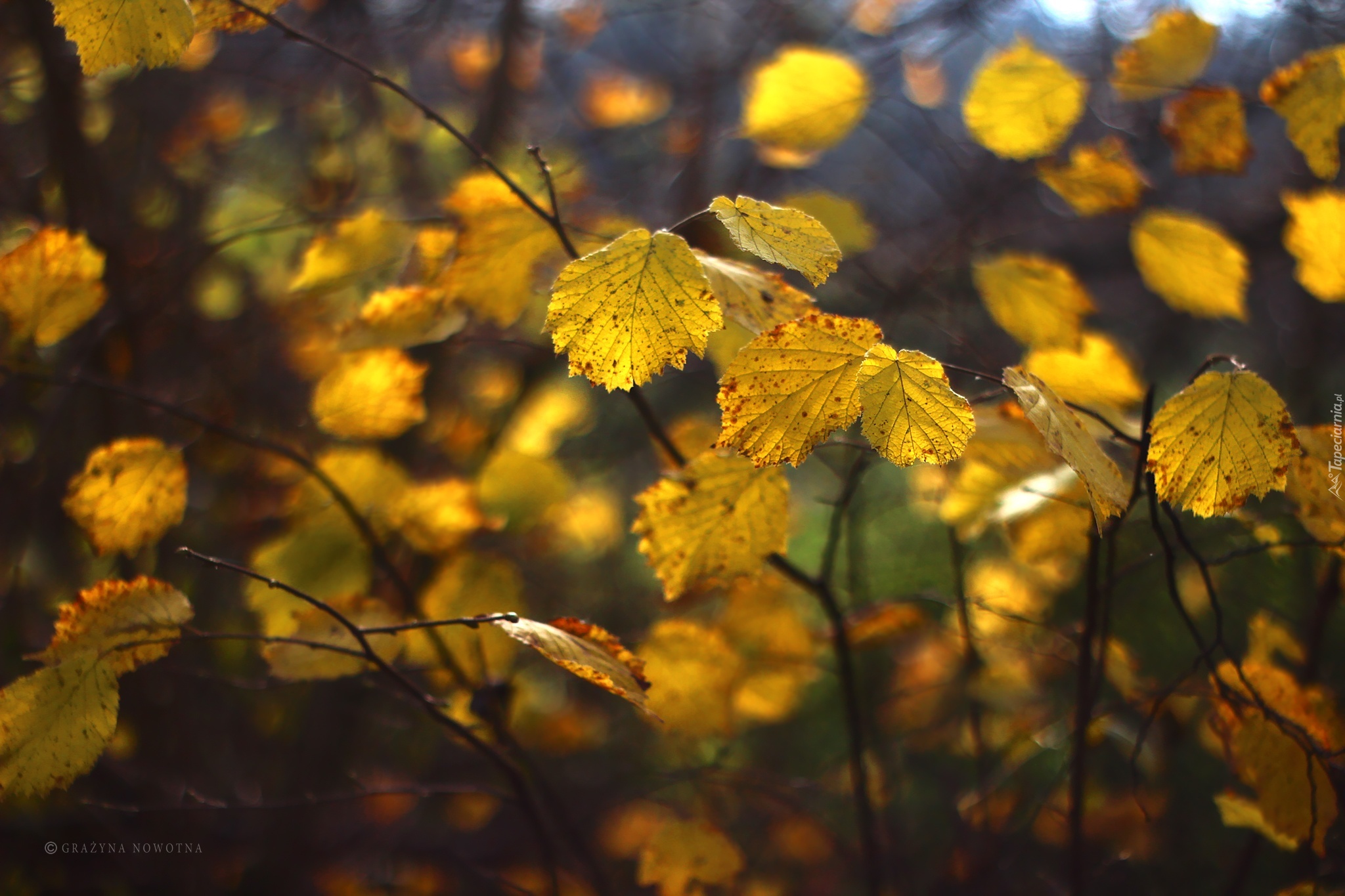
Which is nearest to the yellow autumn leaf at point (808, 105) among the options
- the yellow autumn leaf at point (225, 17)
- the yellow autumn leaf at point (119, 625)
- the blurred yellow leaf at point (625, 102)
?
the yellow autumn leaf at point (225, 17)

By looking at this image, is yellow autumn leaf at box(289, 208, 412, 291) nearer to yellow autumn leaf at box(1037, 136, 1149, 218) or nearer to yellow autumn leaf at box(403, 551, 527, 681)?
yellow autumn leaf at box(403, 551, 527, 681)

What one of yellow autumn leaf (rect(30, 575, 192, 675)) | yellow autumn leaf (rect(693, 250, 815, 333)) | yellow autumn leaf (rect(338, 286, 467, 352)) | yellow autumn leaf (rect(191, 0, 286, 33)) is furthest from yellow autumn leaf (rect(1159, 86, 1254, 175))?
yellow autumn leaf (rect(30, 575, 192, 675))

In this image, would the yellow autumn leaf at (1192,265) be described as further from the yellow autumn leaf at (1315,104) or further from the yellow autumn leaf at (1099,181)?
the yellow autumn leaf at (1315,104)

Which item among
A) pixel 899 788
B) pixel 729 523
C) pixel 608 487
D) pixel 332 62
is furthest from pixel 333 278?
pixel 608 487

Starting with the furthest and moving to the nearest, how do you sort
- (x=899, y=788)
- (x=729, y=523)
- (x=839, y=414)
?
(x=899, y=788) < (x=729, y=523) < (x=839, y=414)

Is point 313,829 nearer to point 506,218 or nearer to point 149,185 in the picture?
point 506,218

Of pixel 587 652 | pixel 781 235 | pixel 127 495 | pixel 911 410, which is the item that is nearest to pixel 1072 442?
pixel 911 410
